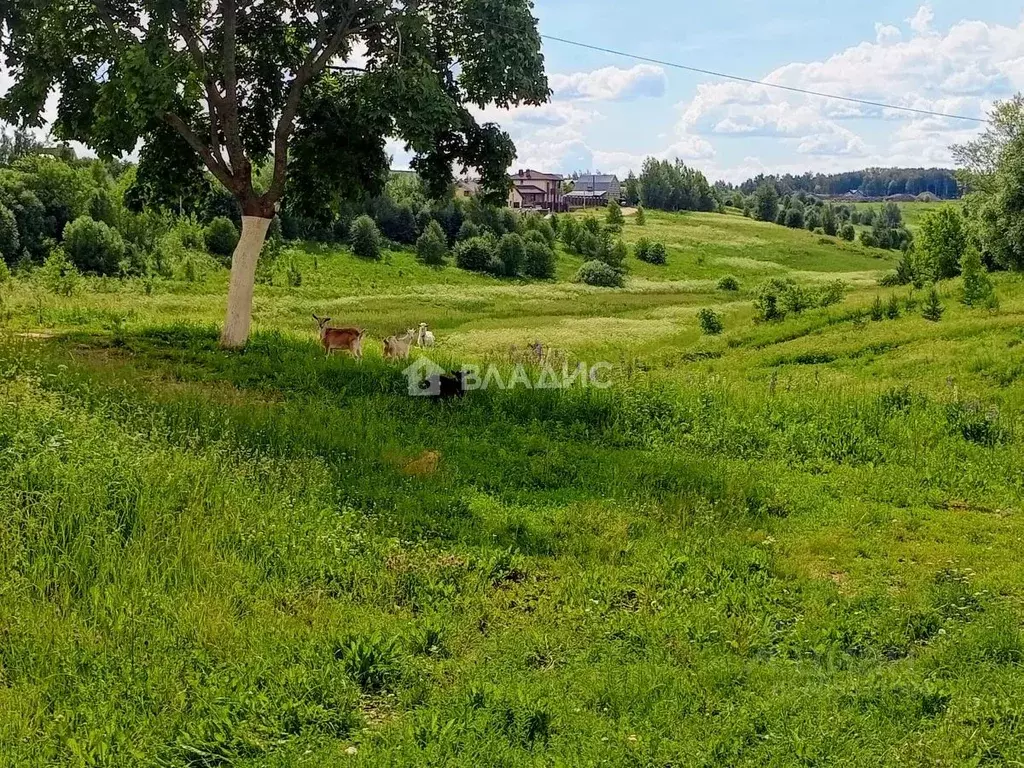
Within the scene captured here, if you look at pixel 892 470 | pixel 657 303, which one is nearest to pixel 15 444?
pixel 892 470

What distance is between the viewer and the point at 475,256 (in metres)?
95.8

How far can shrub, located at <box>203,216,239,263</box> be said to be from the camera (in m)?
81.9

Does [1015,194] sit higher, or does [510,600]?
[1015,194]

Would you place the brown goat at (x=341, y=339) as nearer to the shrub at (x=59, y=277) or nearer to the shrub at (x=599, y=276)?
the shrub at (x=59, y=277)

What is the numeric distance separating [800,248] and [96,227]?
9944 cm

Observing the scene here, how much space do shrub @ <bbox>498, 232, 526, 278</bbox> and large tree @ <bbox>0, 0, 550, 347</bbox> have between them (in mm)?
74289

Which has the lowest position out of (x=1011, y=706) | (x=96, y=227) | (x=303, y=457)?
(x=1011, y=706)

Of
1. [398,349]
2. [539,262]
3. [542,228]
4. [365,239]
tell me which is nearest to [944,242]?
[398,349]

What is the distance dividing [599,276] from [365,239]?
2647cm

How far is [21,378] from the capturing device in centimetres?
1242

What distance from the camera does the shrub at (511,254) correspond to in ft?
314

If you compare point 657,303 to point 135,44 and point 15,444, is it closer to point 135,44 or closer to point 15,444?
point 135,44

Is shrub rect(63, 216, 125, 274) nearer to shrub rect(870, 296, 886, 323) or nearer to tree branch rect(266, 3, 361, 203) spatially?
tree branch rect(266, 3, 361, 203)

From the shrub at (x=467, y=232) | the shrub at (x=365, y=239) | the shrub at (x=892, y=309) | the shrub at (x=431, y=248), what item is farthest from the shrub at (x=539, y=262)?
the shrub at (x=892, y=309)
